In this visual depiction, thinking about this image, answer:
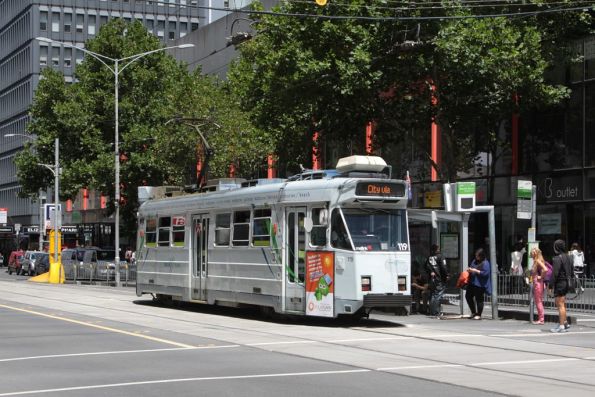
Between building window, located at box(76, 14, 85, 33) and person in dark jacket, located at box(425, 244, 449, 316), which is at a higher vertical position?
building window, located at box(76, 14, 85, 33)

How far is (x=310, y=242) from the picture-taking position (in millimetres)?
20094

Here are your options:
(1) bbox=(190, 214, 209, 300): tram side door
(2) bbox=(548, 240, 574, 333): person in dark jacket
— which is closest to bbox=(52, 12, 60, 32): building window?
(1) bbox=(190, 214, 209, 300): tram side door

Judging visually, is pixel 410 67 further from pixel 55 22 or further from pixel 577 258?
pixel 55 22

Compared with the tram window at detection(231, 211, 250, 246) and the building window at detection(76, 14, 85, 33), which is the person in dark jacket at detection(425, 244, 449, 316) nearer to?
the tram window at detection(231, 211, 250, 246)

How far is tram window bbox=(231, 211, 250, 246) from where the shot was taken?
73.3ft

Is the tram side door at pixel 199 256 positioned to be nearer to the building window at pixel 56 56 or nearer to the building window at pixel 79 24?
the building window at pixel 56 56

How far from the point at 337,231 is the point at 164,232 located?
8.12 m

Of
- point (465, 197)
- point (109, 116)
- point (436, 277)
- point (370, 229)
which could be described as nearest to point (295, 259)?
point (370, 229)

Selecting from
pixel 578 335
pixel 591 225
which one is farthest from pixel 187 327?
pixel 591 225

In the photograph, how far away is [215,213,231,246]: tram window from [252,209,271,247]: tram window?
4.19 ft

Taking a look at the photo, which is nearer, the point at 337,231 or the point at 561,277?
the point at 561,277

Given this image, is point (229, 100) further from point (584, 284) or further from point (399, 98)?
point (584, 284)

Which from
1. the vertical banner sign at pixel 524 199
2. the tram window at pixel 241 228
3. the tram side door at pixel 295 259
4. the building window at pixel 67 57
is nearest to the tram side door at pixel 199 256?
the tram window at pixel 241 228

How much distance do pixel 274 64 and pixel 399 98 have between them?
4.58 meters
